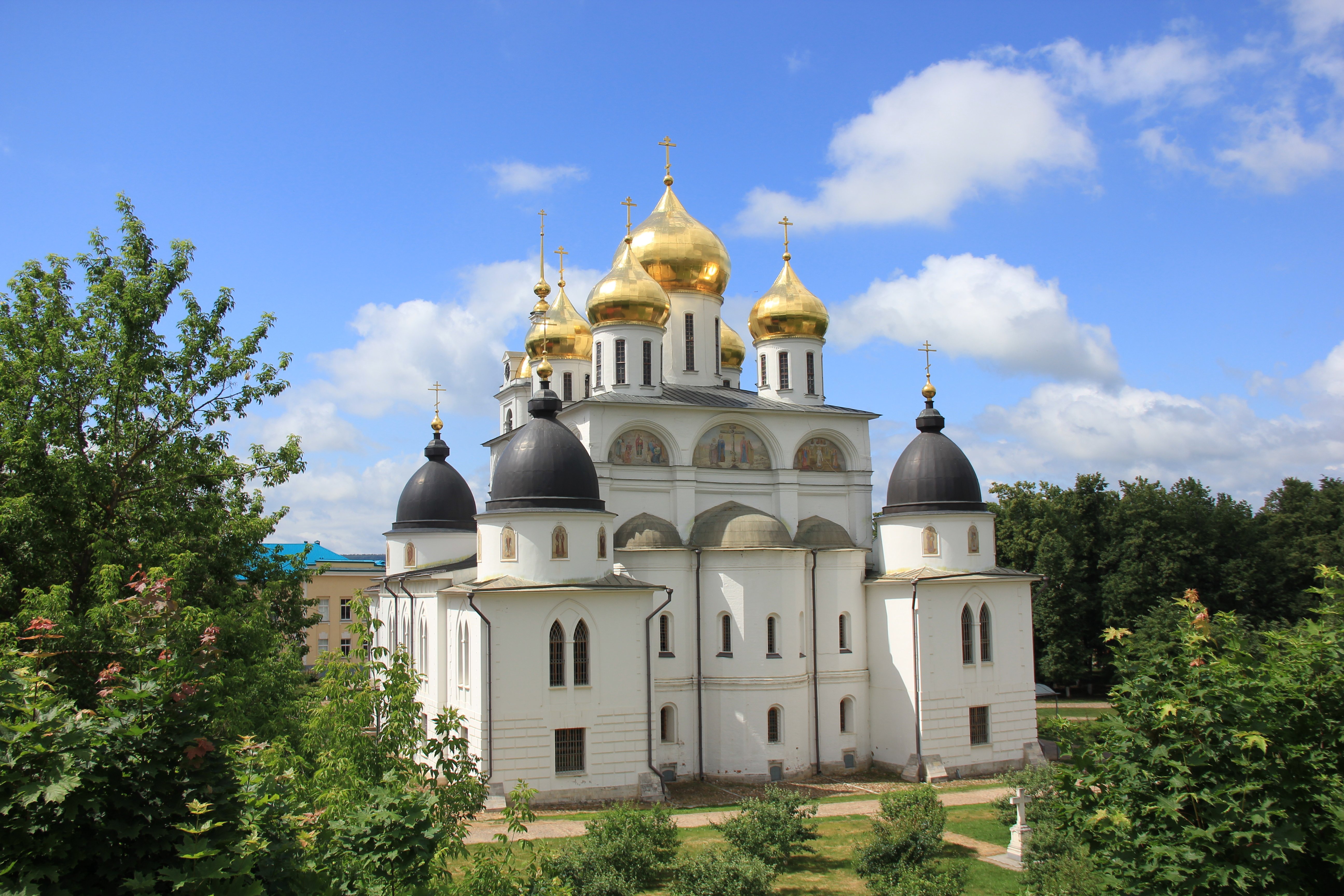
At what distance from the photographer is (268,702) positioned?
1263 cm

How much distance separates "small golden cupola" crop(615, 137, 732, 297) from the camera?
27.8 m

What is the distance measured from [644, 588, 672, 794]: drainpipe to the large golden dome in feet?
31.2

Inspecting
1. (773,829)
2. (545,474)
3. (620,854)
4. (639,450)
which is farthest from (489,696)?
(639,450)

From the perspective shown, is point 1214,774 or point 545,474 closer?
point 1214,774

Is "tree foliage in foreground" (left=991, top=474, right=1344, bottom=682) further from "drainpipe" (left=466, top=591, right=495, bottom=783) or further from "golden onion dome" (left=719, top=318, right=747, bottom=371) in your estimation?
"drainpipe" (left=466, top=591, right=495, bottom=783)

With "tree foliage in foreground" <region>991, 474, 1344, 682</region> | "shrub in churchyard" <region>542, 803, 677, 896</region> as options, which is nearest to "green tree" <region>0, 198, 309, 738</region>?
"shrub in churchyard" <region>542, 803, 677, 896</region>

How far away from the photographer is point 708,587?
22938 mm

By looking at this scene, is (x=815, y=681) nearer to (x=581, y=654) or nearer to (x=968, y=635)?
(x=968, y=635)

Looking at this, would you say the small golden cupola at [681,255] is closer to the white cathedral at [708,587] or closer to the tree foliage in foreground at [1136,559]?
the white cathedral at [708,587]

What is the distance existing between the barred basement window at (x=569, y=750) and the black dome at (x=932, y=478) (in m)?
9.89

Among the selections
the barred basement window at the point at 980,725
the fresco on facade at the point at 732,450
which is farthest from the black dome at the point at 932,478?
the barred basement window at the point at 980,725

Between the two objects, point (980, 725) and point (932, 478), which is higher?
point (932, 478)

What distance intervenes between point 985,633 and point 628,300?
12.4 m

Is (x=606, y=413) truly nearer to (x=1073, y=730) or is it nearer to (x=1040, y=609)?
(x=1073, y=730)
